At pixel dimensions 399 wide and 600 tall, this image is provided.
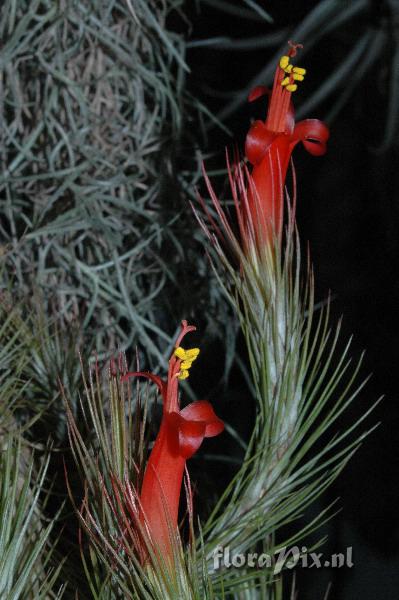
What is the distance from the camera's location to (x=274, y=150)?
0.37 metres

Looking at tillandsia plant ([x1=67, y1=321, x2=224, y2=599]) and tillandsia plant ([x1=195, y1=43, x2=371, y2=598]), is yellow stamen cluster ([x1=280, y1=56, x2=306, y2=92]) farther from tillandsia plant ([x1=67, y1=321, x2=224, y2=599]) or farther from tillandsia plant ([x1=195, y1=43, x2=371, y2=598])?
tillandsia plant ([x1=67, y1=321, x2=224, y2=599])

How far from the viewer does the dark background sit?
21.1 inches

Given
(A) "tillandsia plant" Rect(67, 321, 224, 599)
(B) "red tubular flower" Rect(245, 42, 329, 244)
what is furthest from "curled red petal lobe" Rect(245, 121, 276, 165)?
(A) "tillandsia plant" Rect(67, 321, 224, 599)

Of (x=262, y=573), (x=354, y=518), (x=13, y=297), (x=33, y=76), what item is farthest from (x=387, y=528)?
(x=33, y=76)

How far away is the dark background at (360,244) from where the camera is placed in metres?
0.54

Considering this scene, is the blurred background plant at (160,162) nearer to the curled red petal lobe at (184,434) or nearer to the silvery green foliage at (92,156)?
the silvery green foliage at (92,156)

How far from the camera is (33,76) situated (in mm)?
562

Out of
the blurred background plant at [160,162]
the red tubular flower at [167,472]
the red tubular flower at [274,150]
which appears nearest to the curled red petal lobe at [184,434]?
the red tubular flower at [167,472]

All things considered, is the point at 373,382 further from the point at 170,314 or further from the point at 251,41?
the point at 251,41

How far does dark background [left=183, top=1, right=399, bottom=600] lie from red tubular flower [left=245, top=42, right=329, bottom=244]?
0.59 ft

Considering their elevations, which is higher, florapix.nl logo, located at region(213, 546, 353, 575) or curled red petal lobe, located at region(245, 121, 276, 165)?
curled red petal lobe, located at region(245, 121, 276, 165)

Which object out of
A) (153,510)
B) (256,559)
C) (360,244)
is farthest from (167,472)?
(360,244)

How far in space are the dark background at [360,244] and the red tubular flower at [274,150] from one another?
180 mm

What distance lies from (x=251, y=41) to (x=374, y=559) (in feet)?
1.34
